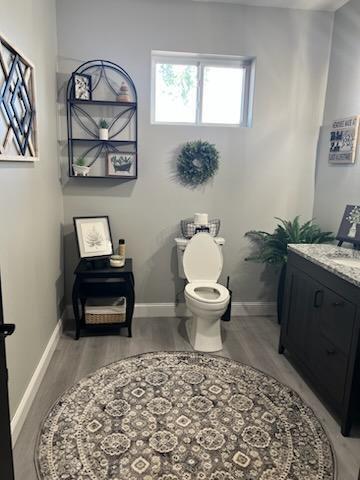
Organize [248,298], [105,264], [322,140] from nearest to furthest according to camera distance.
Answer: [105,264] < [322,140] < [248,298]

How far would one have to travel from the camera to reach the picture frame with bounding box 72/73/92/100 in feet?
9.62

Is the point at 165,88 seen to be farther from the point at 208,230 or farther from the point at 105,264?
the point at 105,264

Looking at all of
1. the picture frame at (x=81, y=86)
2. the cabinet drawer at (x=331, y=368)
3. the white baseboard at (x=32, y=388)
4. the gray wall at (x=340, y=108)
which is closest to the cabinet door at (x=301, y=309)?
the cabinet drawer at (x=331, y=368)

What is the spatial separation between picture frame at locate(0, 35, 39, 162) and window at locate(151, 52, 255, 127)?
139 cm

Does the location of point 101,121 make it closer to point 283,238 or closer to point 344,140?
point 283,238

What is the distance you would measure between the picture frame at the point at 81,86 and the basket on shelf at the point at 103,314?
1.73 metres

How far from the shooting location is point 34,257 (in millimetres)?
2291

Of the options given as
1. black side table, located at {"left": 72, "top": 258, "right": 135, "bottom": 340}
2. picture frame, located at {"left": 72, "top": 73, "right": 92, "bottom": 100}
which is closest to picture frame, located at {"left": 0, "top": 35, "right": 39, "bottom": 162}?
picture frame, located at {"left": 72, "top": 73, "right": 92, "bottom": 100}

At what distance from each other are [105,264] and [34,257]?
0.89 metres

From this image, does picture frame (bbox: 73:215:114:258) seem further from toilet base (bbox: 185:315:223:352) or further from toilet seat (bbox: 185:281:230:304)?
toilet base (bbox: 185:315:223:352)

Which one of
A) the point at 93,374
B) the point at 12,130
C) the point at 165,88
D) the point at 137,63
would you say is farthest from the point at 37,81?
the point at 93,374

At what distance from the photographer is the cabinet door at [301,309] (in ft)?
7.73

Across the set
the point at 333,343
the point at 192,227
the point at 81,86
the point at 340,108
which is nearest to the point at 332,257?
the point at 333,343

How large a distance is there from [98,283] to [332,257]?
6.07 ft
